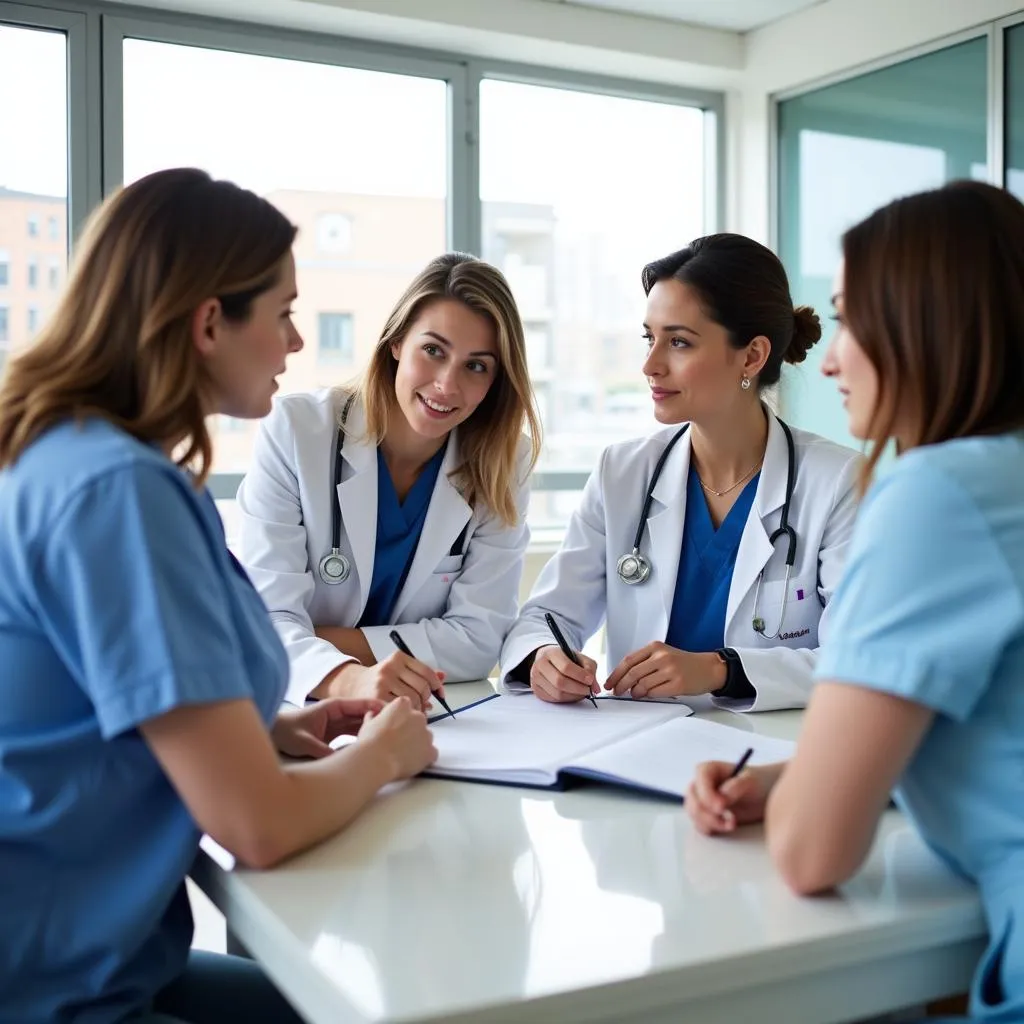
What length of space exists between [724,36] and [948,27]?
2.96ft

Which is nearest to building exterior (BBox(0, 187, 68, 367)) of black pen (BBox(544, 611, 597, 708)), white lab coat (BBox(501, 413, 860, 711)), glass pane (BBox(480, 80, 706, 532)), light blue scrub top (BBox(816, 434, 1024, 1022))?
glass pane (BBox(480, 80, 706, 532))

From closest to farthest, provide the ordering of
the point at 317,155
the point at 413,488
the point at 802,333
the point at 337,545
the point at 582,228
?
the point at 337,545 → the point at 413,488 → the point at 802,333 → the point at 317,155 → the point at 582,228

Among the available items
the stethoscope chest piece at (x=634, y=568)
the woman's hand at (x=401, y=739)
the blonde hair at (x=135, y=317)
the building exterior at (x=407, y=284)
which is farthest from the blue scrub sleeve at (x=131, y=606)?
the building exterior at (x=407, y=284)

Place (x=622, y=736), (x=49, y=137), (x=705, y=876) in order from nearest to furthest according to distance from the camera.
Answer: (x=705, y=876), (x=622, y=736), (x=49, y=137)

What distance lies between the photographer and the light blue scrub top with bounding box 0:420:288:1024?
0.90 metres

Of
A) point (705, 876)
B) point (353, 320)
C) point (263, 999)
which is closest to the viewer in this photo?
point (705, 876)

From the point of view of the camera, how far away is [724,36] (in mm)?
4176

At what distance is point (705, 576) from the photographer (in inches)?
77.2

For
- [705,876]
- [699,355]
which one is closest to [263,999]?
[705,876]

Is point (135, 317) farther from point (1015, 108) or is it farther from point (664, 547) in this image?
point (1015, 108)

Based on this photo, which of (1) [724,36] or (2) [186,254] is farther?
(1) [724,36]

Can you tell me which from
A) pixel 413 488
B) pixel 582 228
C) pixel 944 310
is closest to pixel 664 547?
pixel 413 488

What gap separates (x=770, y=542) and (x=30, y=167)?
2.64 metres

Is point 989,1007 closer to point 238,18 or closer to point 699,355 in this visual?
point 699,355
